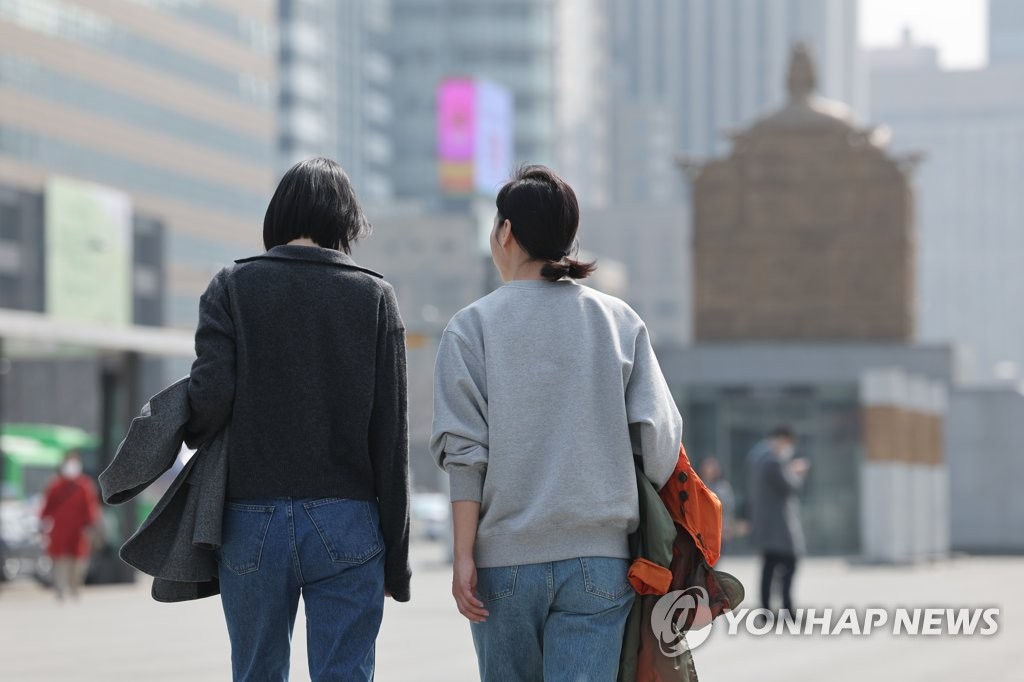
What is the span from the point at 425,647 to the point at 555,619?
945cm

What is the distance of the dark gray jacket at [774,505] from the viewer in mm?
16406

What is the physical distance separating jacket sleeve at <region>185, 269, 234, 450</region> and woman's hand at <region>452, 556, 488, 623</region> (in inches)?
27.8

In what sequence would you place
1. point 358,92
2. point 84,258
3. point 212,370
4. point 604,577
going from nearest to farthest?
1. point 604,577
2. point 212,370
3. point 84,258
4. point 358,92

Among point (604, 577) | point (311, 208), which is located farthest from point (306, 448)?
point (604, 577)

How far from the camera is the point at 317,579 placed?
15.8ft

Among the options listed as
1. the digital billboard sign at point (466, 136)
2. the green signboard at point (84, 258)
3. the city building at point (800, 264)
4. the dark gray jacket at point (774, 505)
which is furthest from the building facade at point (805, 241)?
the digital billboard sign at point (466, 136)

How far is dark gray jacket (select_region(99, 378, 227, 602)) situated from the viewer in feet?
15.9

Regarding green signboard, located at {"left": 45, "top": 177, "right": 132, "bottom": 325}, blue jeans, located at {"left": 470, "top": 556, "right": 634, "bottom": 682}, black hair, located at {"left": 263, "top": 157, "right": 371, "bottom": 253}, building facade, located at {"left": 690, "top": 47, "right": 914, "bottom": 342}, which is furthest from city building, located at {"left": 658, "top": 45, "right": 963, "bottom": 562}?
blue jeans, located at {"left": 470, "top": 556, "right": 634, "bottom": 682}

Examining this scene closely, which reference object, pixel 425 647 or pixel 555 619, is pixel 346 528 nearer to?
pixel 555 619

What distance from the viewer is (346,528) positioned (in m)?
4.79

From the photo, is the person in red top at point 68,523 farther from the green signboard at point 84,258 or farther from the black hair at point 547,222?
the green signboard at point 84,258

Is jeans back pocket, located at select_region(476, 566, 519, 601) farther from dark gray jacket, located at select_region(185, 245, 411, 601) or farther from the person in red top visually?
the person in red top

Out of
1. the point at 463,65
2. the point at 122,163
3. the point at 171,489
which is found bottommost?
the point at 171,489

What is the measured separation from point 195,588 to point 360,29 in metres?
160
